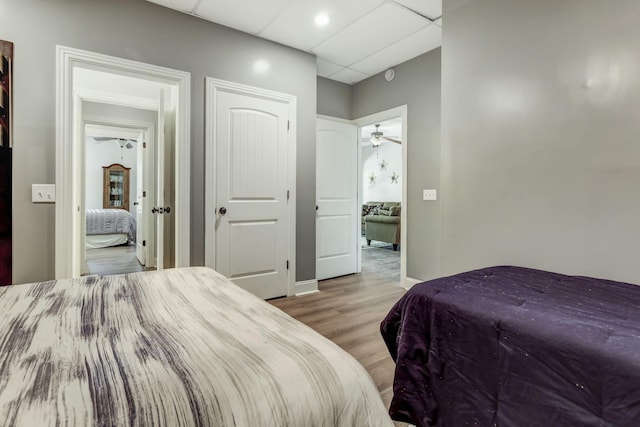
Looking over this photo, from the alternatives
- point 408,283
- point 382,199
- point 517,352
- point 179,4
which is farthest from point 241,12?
point 382,199

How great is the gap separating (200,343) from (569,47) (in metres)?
2.28

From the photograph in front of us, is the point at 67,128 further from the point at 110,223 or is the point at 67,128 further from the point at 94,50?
the point at 110,223

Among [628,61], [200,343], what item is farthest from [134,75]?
[628,61]

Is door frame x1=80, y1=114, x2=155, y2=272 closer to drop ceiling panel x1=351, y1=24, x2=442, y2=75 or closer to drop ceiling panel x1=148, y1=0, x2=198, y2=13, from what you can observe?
drop ceiling panel x1=148, y1=0, x2=198, y2=13

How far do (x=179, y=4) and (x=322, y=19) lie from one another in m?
1.19

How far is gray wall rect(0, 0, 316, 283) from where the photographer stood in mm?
2137

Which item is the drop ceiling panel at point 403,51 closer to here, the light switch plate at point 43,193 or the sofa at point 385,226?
the light switch plate at point 43,193

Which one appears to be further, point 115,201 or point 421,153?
point 115,201

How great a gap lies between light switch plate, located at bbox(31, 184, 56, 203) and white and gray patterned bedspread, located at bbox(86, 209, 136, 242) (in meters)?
5.17

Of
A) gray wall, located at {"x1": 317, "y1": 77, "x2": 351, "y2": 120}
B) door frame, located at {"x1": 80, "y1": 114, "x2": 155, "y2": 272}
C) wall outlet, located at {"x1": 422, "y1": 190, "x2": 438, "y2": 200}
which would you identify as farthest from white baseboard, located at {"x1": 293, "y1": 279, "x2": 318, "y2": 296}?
door frame, located at {"x1": 80, "y1": 114, "x2": 155, "y2": 272}

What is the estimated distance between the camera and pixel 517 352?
1.02 metres

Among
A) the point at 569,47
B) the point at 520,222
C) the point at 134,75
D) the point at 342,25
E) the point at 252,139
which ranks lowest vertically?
the point at 520,222

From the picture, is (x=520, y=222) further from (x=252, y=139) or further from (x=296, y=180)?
(x=252, y=139)

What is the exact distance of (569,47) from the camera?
1727 mm
